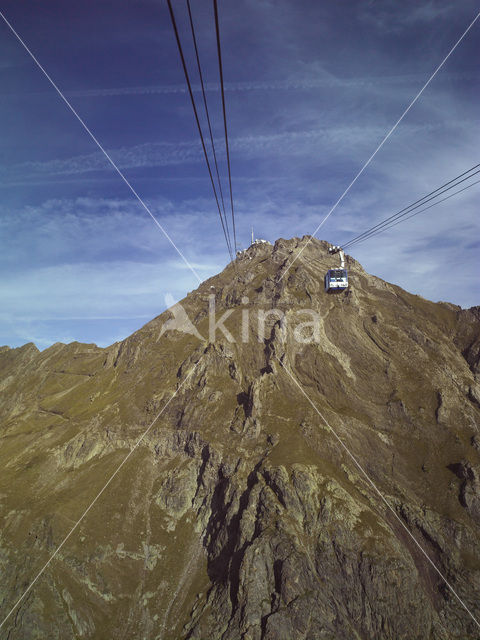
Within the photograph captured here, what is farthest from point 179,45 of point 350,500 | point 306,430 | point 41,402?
point 41,402

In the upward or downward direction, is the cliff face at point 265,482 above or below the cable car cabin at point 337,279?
below

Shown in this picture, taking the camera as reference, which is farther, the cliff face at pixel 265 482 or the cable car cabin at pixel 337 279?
the cable car cabin at pixel 337 279

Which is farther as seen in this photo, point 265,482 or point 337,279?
point 337,279

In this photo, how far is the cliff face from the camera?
4641 centimetres

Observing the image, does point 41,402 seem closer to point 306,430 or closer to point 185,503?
point 185,503

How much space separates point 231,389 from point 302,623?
147ft

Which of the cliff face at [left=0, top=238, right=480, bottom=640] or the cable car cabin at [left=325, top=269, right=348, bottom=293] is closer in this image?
the cliff face at [left=0, top=238, right=480, bottom=640]

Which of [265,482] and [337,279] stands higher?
[337,279]

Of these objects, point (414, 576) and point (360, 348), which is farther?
point (360, 348)

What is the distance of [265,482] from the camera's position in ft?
186

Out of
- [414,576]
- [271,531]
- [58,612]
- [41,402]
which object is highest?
[41,402]

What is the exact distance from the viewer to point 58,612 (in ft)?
156

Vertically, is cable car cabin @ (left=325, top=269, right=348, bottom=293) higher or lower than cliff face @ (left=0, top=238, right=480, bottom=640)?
higher

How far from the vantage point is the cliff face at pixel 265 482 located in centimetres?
4641
